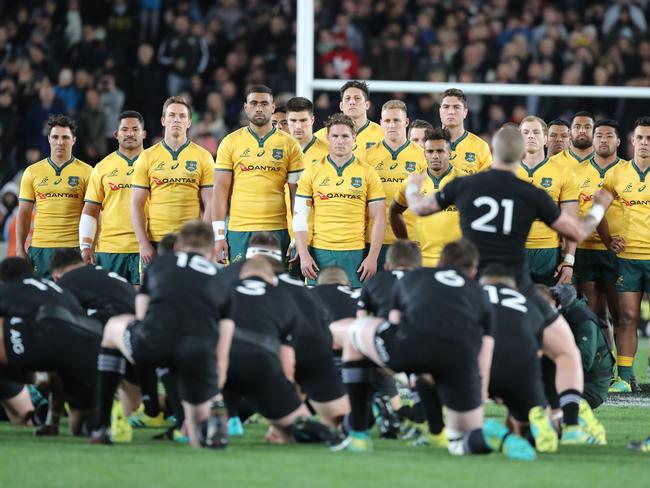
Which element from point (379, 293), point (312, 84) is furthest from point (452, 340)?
point (312, 84)

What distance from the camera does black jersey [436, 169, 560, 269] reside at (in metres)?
7.89

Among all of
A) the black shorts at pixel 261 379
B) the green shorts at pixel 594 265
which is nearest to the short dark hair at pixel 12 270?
the black shorts at pixel 261 379

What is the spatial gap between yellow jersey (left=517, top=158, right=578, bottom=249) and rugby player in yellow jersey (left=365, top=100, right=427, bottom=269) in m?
0.88

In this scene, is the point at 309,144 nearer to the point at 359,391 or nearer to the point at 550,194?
the point at 550,194

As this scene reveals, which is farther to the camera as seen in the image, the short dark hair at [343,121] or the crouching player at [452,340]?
the short dark hair at [343,121]

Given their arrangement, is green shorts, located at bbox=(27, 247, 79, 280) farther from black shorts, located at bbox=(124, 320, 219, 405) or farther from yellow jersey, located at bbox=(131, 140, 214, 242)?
black shorts, located at bbox=(124, 320, 219, 405)

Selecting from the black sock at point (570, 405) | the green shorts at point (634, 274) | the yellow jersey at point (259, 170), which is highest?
the yellow jersey at point (259, 170)

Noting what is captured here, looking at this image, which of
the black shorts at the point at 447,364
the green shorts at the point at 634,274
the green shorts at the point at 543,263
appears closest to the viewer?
the black shorts at the point at 447,364

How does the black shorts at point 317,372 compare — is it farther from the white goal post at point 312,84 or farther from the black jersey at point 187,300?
the white goal post at point 312,84

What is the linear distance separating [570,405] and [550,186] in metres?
3.30

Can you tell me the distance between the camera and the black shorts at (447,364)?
7184 millimetres

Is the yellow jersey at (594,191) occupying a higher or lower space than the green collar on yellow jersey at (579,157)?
lower

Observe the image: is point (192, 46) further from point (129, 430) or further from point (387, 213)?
point (129, 430)

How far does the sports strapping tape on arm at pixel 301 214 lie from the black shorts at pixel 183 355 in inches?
138
